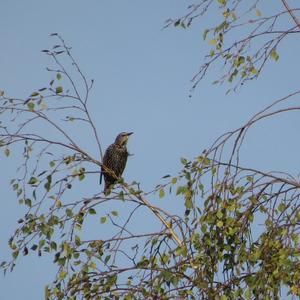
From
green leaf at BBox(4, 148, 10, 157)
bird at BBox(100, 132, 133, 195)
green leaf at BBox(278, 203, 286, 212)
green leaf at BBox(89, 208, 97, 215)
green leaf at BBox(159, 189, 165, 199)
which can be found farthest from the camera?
bird at BBox(100, 132, 133, 195)

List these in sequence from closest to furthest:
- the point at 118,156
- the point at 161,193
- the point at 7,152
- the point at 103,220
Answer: the point at 161,193 → the point at 103,220 → the point at 7,152 → the point at 118,156

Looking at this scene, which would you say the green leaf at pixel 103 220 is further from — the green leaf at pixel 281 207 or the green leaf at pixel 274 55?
the green leaf at pixel 274 55

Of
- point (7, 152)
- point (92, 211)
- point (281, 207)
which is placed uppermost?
point (7, 152)

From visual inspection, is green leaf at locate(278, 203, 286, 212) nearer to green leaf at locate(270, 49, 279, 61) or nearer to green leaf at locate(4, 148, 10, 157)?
green leaf at locate(270, 49, 279, 61)

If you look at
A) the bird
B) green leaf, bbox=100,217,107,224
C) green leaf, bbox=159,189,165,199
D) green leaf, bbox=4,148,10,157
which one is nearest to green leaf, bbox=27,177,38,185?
green leaf, bbox=4,148,10,157

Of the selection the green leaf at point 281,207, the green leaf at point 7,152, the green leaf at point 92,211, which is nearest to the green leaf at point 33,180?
the green leaf at point 7,152

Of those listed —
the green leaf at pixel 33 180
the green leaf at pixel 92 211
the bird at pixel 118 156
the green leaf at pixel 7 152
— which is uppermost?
the bird at pixel 118 156

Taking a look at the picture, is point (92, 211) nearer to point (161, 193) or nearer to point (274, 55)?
point (161, 193)

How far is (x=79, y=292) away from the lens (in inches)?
211

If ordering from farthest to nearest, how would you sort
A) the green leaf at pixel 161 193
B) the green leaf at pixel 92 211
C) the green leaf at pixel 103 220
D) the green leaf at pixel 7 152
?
the green leaf at pixel 7 152 → the green leaf at pixel 92 211 → the green leaf at pixel 103 220 → the green leaf at pixel 161 193

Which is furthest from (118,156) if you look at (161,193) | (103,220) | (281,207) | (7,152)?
(281,207)

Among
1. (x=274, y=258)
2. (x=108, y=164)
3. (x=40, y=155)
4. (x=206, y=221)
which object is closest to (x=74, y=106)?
(x=40, y=155)

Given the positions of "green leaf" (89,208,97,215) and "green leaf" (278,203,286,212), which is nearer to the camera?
"green leaf" (278,203,286,212)

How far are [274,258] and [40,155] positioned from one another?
1.89 m
